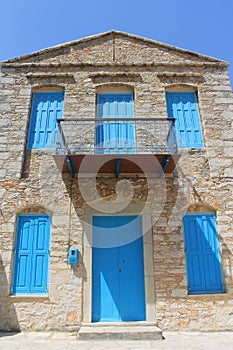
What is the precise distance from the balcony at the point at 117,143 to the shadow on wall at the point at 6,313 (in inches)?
114

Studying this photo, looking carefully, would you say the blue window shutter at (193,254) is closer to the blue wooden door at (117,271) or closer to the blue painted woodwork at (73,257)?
the blue wooden door at (117,271)

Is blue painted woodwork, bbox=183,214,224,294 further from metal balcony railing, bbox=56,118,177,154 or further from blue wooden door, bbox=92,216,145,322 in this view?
metal balcony railing, bbox=56,118,177,154

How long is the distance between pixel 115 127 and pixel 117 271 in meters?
3.70

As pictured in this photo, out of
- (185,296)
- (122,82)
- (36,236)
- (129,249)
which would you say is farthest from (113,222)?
(122,82)

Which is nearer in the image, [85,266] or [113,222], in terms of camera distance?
[85,266]

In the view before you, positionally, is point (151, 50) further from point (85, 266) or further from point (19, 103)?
point (85, 266)

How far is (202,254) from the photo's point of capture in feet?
21.1

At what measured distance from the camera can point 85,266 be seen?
625 cm

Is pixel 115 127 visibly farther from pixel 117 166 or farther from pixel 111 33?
pixel 111 33

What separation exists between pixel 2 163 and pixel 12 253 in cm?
228

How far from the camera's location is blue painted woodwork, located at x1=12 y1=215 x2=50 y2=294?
20.3ft

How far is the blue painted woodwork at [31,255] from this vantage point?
6184 mm

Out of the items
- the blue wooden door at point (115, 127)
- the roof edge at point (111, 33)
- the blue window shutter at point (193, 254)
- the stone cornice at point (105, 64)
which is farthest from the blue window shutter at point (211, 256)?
the roof edge at point (111, 33)

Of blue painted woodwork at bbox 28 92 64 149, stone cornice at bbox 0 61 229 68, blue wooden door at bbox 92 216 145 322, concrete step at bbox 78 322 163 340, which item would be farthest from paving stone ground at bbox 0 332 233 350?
stone cornice at bbox 0 61 229 68
